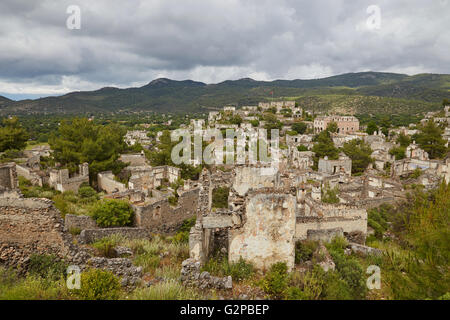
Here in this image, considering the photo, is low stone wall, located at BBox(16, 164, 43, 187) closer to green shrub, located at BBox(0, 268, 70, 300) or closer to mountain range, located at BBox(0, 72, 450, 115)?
green shrub, located at BBox(0, 268, 70, 300)

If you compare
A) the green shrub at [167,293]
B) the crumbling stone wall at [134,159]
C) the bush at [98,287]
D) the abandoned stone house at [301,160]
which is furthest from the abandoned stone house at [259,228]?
the abandoned stone house at [301,160]

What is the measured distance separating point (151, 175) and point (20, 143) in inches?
626

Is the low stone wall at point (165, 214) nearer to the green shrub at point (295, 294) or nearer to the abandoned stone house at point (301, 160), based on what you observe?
the green shrub at point (295, 294)

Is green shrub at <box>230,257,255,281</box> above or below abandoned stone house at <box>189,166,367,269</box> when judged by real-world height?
below

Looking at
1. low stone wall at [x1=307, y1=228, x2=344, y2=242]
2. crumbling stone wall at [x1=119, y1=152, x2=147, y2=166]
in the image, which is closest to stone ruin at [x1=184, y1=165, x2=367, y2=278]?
low stone wall at [x1=307, y1=228, x2=344, y2=242]

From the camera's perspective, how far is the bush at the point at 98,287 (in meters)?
4.98

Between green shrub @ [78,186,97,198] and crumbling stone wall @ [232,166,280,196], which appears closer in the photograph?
crumbling stone wall @ [232,166,280,196]

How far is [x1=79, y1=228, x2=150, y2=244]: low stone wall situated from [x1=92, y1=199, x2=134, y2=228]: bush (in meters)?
1.36

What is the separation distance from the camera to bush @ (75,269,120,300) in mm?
4984

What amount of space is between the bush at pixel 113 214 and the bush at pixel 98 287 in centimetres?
715

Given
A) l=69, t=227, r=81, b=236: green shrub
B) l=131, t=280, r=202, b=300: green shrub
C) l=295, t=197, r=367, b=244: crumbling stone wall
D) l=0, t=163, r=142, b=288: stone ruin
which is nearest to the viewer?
l=131, t=280, r=202, b=300: green shrub

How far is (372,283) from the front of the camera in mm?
6773

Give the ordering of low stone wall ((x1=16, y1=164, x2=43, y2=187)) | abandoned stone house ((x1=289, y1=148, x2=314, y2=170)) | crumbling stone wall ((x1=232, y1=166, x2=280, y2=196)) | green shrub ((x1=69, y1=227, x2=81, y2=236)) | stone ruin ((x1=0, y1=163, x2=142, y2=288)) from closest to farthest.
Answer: stone ruin ((x1=0, y1=163, x2=142, y2=288)) → crumbling stone wall ((x1=232, y1=166, x2=280, y2=196)) → green shrub ((x1=69, y1=227, x2=81, y2=236)) → low stone wall ((x1=16, y1=164, x2=43, y2=187)) → abandoned stone house ((x1=289, y1=148, x2=314, y2=170))
